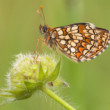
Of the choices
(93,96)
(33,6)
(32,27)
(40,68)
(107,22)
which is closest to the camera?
(40,68)

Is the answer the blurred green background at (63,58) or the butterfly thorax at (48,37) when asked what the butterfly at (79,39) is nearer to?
the butterfly thorax at (48,37)

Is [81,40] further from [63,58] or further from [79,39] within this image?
[63,58]

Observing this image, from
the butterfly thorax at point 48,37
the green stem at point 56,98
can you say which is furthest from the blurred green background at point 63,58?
the green stem at point 56,98

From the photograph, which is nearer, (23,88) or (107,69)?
(23,88)

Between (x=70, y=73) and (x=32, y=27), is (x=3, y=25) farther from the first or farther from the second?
(x=70, y=73)

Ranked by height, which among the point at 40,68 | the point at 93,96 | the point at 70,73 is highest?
the point at 40,68

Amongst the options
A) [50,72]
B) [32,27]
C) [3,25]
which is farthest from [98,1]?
[50,72]

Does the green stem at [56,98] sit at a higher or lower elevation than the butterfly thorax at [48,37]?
lower
